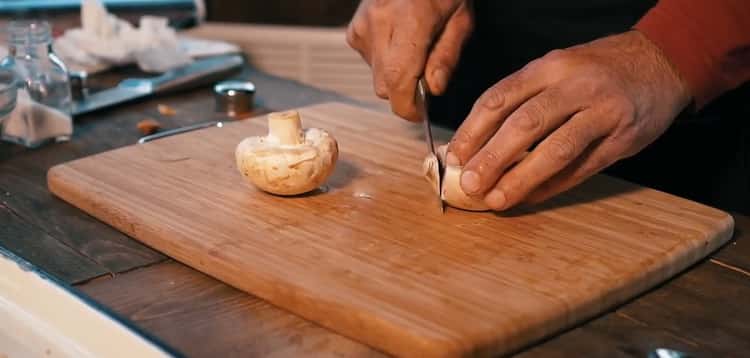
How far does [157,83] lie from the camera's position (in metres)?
1.59

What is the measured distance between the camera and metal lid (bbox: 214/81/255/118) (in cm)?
151

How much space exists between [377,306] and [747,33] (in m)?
0.57

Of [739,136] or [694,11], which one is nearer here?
[694,11]

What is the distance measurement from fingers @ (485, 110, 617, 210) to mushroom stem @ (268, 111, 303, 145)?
Answer: 246mm

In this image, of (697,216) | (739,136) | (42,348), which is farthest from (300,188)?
(739,136)

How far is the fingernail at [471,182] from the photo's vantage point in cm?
99

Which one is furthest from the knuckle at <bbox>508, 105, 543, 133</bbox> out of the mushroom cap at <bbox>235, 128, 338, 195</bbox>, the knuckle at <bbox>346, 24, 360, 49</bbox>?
the knuckle at <bbox>346, 24, 360, 49</bbox>

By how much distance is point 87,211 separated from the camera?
Result: 108cm

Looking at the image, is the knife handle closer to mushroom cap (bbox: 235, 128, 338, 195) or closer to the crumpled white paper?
the crumpled white paper

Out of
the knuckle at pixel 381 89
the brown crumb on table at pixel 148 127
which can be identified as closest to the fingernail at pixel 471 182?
the knuckle at pixel 381 89

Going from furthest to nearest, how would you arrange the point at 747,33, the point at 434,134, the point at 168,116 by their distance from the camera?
the point at 168,116 → the point at 434,134 → the point at 747,33

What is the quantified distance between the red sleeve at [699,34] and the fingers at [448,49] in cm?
27

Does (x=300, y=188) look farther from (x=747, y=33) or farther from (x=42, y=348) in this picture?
(x=747, y=33)

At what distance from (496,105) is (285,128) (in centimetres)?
25
